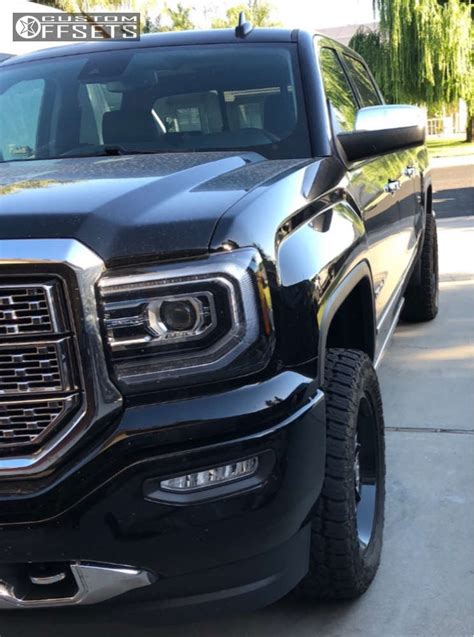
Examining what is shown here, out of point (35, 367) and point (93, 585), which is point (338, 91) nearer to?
point (35, 367)

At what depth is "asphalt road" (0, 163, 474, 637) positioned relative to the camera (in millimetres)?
2416

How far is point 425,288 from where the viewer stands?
223 inches

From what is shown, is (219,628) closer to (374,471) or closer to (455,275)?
(374,471)

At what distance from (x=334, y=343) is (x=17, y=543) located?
1.36 meters

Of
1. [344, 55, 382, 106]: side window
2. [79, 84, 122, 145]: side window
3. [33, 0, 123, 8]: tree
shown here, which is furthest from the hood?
[33, 0, 123, 8]: tree

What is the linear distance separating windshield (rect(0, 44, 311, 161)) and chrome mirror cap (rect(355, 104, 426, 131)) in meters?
0.22

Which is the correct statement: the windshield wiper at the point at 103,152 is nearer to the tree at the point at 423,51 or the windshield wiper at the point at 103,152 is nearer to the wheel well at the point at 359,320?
the wheel well at the point at 359,320

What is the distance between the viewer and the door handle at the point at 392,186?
367 centimetres

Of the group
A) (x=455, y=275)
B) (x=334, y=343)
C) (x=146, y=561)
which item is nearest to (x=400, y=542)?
(x=334, y=343)

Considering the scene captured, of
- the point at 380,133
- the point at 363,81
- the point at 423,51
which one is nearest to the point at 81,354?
the point at 380,133

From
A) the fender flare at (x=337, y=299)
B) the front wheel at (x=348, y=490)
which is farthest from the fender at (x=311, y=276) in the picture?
the front wheel at (x=348, y=490)

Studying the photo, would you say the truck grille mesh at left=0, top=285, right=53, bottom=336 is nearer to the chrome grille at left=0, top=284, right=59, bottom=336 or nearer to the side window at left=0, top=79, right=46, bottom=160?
the chrome grille at left=0, top=284, right=59, bottom=336

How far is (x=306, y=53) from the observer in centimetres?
325

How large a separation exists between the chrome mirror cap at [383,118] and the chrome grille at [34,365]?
5.30 feet
